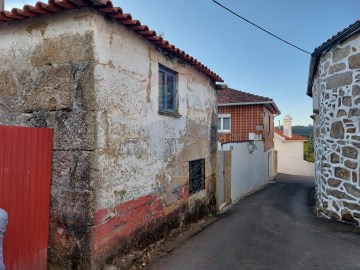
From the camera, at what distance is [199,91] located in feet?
26.8

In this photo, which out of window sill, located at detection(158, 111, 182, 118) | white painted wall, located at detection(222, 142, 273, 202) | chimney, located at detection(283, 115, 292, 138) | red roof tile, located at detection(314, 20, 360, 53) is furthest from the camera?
chimney, located at detection(283, 115, 292, 138)

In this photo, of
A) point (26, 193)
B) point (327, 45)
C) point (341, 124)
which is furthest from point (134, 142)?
point (327, 45)

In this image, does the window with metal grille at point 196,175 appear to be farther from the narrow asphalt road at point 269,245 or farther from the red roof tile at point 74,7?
the red roof tile at point 74,7

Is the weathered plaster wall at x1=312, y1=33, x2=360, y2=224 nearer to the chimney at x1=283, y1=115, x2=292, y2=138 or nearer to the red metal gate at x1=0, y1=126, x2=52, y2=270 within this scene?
the red metal gate at x1=0, y1=126, x2=52, y2=270

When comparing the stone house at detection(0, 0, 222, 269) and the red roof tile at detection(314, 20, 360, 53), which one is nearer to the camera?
the stone house at detection(0, 0, 222, 269)

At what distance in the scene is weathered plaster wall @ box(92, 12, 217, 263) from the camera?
443 cm

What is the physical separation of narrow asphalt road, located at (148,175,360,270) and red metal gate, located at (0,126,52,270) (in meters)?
1.90

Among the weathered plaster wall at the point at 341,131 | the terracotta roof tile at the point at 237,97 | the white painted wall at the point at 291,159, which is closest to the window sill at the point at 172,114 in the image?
the weathered plaster wall at the point at 341,131

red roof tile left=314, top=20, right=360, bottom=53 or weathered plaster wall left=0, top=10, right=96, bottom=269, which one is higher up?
red roof tile left=314, top=20, right=360, bottom=53

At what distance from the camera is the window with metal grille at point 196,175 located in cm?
785

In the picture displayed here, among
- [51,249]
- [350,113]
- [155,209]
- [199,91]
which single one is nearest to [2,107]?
[51,249]

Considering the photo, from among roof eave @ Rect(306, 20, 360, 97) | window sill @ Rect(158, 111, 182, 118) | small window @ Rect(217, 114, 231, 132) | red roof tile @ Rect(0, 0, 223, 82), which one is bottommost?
window sill @ Rect(158, 111, 182, 118)

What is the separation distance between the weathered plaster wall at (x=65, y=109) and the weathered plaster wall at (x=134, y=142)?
0.16 metres

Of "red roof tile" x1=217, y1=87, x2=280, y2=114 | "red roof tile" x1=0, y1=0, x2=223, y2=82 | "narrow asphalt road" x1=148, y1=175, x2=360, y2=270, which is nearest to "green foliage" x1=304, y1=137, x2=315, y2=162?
"red roof tile" x1=217, y1=87, x2=280, y2=114
